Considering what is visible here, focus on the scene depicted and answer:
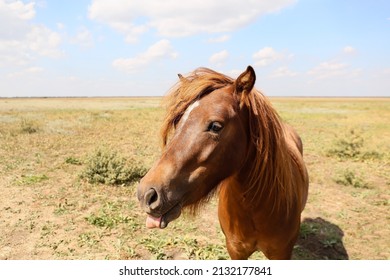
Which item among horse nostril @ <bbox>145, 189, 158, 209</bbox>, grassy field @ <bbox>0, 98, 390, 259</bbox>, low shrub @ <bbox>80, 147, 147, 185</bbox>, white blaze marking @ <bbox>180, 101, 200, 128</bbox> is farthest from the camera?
low shrub @ <bbox>80, 147, 147, 185</bbox>

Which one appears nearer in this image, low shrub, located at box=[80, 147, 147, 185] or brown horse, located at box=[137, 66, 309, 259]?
brown horse, located at box=[137, 66, 309, 259]

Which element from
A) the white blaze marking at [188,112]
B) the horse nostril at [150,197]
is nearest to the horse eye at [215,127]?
the white blaze marking at [188,112]

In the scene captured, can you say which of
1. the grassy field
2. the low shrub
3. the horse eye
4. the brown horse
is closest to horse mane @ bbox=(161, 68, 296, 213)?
the brown horse

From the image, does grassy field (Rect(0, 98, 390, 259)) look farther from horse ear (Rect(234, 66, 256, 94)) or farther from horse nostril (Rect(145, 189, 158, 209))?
horse ear (Rect(234, 66, 256, 94))

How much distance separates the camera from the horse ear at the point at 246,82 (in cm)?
230

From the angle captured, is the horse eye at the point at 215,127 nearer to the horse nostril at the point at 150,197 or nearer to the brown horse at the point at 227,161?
the brown horse at the point at 227,161

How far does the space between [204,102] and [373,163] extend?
1090 centimetres

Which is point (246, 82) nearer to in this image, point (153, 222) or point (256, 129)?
point (256, 129)

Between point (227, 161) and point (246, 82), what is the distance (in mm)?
686

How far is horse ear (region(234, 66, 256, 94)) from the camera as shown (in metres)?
2.30
